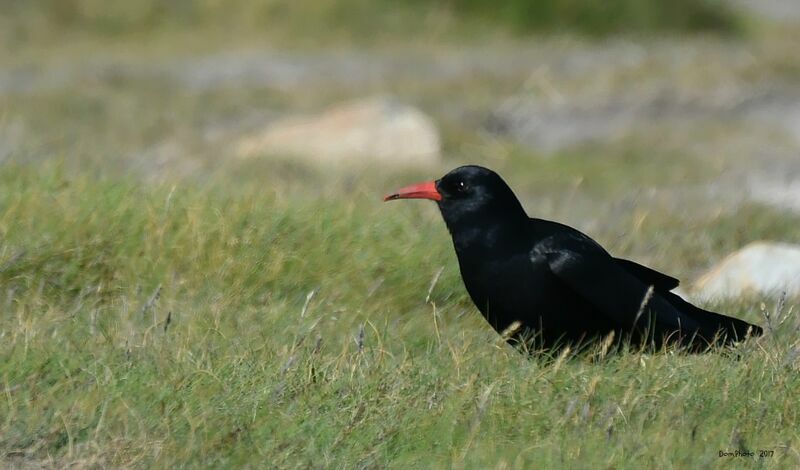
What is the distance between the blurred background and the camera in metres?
7.88

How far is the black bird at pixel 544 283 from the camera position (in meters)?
4.11

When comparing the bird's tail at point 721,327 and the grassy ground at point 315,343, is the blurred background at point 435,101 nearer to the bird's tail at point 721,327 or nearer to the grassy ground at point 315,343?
the grassy ground at point 315,343

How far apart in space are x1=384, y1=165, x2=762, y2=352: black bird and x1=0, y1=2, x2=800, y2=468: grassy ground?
0.35ft

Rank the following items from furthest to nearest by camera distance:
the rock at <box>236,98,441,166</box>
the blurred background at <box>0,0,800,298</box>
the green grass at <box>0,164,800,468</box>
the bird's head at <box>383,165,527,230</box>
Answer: the rock at <box>236,98,441,166</box> < the blurred background at <box>0,0,800,298</box> < the bird's head at <box>383,165,527,230</box> < the green grass at <box>0,164,800,468</box>

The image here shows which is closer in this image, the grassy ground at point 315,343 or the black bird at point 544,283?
the grassy ground at point 315,343

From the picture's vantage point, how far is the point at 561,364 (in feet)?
12.5

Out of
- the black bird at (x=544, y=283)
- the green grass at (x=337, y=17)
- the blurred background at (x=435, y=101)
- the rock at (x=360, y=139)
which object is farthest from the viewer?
the green grass at (x=337, y=17)

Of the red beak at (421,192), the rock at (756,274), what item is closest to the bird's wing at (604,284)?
the red beak at (421,192)

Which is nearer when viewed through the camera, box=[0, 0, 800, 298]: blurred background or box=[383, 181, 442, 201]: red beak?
box=[383, 181, 442, 201]: red beak

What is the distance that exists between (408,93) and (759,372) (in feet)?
28.8

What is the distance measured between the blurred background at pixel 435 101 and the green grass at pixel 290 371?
828 mm

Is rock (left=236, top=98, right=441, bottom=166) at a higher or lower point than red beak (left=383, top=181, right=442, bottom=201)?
lower

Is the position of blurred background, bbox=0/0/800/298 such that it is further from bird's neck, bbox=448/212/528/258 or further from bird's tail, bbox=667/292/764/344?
bird's neck, bbox=448/212/528/258

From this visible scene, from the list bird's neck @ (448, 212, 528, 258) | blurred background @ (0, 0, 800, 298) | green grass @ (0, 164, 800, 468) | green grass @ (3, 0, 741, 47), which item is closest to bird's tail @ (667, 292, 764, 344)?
green grass @ (0, 164, 800, 468)
